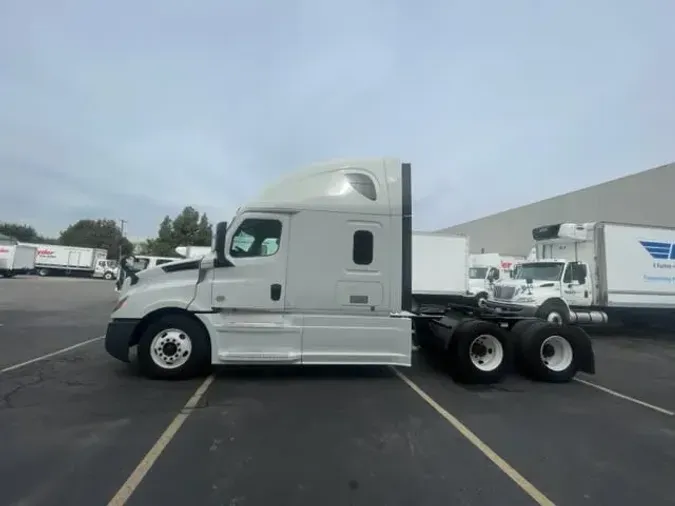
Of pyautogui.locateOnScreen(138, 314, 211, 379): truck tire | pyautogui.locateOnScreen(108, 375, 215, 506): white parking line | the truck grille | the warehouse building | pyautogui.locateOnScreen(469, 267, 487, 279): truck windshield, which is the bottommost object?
pyautogui.locateOnScreen(108, 375, 215, 506): white parking line

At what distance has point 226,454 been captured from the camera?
4398mm

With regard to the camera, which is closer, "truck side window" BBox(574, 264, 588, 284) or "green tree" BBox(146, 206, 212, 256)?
"truck side window" BBox(574, 264, 588, 284)

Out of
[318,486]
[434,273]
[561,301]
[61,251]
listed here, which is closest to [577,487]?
[318,486]

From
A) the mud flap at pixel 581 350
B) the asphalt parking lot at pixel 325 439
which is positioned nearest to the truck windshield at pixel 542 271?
the asphalt parking lot at pixel 325 439

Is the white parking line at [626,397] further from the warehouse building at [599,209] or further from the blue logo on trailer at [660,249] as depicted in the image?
the warehouse building at [599,209]

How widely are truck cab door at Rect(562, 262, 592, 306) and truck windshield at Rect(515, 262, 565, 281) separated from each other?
1.01 ft

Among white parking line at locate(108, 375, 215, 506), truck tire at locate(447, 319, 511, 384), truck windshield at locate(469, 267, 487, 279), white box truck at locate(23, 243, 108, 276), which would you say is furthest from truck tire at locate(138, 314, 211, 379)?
white box truck at locate(23, 243, 108, 276)

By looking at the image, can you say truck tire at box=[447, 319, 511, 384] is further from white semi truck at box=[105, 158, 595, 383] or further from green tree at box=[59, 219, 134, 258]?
green tree at box=[59, 219, 134, 258]

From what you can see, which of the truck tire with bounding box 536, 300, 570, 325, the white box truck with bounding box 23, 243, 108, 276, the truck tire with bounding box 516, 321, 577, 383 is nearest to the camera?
the truck tire with bounding box 516, 321, 577, 383

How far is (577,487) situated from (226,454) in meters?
3.11

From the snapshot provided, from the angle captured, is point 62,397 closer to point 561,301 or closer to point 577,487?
point 577,487

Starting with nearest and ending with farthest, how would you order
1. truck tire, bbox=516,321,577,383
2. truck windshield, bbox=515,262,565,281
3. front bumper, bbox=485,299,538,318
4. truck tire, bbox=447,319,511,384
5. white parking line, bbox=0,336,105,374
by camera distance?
truck tire, bbox=447,319,511,384
white parking line, bbox=0,336,105,374
truck tire, bbox=516,321,577,383
front bumper, bbox=485,299,538,318
truck windshield, bbox=515,262,565,281

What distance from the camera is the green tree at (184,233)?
57753 mm

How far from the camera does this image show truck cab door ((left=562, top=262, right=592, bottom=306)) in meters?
15.6
